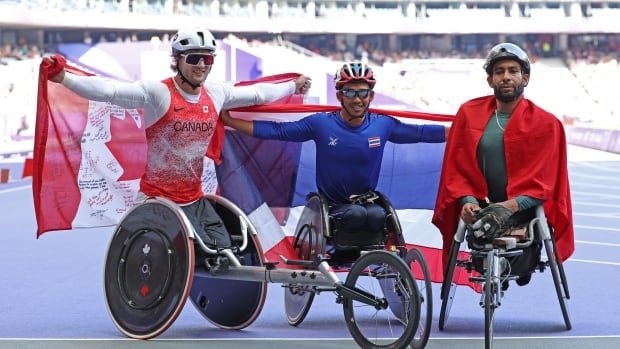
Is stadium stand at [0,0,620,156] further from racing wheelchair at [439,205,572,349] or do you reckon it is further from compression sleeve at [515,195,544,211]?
compression sleeve at [515,195,544,211]

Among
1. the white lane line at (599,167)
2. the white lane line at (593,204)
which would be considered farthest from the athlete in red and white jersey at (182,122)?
the white lane line at (599,167)

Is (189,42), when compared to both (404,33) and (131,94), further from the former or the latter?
(404,33)

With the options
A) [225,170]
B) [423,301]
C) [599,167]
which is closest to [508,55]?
[423,301]

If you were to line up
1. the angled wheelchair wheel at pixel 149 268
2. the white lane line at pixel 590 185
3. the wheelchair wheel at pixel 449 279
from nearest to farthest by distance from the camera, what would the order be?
the wheelchair wheel at pixel 449 279, the angled wheelchair wheel at pixel 149 268, the white lane line at pixel 590 185

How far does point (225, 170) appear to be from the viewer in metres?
8.92

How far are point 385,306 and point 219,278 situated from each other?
1533 millimetres

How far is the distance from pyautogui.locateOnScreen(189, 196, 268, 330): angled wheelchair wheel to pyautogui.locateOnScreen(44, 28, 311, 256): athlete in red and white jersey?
7.0 inches

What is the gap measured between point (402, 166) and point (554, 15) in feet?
253

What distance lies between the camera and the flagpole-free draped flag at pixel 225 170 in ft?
28.1

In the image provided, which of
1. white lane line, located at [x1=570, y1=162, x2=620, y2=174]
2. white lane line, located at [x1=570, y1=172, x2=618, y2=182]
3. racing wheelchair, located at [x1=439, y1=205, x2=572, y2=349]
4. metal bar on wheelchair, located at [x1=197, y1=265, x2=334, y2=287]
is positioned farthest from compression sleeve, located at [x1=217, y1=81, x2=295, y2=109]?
white lane line, located at [x1=570, y1=162, x2=620, y2=174]

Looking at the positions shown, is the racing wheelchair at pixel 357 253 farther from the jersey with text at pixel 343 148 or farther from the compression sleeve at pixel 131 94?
the compression sleeve at pixel 131 94

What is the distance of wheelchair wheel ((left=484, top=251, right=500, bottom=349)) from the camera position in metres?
6.62

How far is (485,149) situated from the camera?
7.42 meters

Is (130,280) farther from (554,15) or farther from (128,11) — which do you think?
(554,15)
